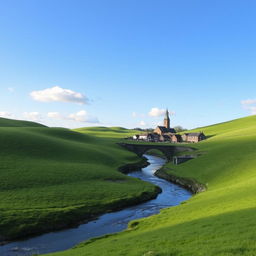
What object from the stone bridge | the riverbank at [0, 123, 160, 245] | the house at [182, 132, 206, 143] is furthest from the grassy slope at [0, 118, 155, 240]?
the house at [182, 132, 206, 143]

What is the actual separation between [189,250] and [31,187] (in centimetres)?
3696

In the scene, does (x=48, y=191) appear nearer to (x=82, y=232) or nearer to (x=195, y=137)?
(x=82, y=232)

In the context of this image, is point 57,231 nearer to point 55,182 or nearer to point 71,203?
point 71,203

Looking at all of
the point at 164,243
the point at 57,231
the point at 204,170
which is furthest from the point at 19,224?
the point at 204,170

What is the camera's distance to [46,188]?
43.1 metres

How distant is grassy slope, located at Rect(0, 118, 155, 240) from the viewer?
3164 cm

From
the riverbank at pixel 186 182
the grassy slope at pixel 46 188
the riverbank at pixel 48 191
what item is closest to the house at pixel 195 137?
the riverbank at pixel 186 182

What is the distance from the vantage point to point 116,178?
58000 mm

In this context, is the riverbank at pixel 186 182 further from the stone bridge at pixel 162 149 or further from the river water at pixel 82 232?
the stone bridge at pixel 162 149

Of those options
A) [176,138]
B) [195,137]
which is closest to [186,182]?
[195,137]

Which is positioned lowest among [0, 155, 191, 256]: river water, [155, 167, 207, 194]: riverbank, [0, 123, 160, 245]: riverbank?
[155, 167, 207, 194]: riverbank

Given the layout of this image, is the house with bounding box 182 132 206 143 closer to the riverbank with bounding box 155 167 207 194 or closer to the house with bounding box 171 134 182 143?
the house with bounding box 171 134 182 143

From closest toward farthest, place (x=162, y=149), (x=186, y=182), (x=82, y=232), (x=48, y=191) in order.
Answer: (x=82, y=232)
(x=48, y=191)
(x=186, y=182)
(x=162, y=149)

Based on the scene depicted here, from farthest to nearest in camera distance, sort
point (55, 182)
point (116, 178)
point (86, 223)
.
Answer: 1. point (116, 178)
2. point (55, 182)
3. point (86, 223)
